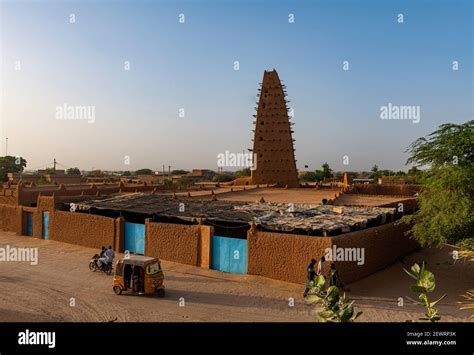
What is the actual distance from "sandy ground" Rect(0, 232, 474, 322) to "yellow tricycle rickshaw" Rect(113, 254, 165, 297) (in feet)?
0.96

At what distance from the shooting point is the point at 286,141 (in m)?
39.3

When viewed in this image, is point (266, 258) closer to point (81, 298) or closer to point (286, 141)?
point (81, 298)

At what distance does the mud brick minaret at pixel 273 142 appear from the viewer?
128 feet

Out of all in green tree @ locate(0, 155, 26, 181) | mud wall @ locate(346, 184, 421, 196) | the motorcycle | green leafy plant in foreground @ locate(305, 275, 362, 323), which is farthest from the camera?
green tree @ locate(0, 155, 26, 181)

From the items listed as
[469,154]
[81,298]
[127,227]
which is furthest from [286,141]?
[81,298]

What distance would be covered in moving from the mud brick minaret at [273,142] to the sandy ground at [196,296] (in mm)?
22763

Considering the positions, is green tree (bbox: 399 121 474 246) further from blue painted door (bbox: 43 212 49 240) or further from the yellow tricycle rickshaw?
blue painted door (bbox: 43 212 49 240)

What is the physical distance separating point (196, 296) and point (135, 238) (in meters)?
6.83

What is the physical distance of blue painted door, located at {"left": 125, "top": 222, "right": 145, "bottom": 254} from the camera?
18.1 metres

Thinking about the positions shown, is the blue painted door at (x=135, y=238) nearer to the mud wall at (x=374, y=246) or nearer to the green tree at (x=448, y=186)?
the mud wall at (x=374, y=246)

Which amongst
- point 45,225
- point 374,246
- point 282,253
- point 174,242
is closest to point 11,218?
point 45,225

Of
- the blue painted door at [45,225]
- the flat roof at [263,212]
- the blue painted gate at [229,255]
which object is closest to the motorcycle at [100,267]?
the flat roof at [263,212]

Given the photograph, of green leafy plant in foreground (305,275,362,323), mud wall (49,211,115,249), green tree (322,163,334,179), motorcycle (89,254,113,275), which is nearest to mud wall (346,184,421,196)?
mud wall (49,211,115,249)
